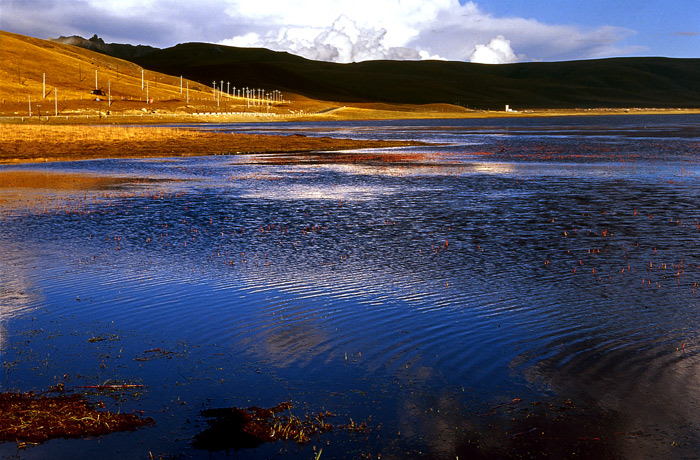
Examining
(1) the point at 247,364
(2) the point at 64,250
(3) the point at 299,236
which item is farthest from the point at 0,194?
(1) the point at 247,364

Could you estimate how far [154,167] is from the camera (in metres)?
58.3

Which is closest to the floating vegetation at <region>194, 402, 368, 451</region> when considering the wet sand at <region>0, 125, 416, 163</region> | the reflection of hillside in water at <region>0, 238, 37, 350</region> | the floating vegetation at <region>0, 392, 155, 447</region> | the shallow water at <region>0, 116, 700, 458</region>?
the shallow water at <region>0, 116, 700, 458</region>

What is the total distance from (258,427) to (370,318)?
558cm

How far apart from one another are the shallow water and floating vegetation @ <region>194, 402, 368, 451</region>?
0.23m

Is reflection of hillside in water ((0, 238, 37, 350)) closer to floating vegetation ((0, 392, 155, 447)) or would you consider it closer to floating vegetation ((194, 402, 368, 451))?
floating vegetation ((0, 392, 155, 447))

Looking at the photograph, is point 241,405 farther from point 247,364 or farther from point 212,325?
point 212,325

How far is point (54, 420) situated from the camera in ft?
33.3

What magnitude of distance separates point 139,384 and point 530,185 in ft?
116

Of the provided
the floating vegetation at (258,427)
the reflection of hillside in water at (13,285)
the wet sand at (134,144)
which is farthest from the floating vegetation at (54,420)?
the wet sand at (134,144)

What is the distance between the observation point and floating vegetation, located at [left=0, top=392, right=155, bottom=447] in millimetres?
9789

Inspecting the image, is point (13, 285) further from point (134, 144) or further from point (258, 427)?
point (134, 144)

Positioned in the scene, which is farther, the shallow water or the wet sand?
the wet sand

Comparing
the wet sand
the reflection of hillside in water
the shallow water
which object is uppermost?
the wet sand

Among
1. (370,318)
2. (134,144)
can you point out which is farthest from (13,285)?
(134,144)
